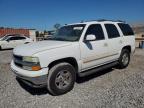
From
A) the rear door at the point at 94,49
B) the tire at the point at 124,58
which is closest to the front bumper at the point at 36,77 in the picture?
the rear door at the point at 94,49

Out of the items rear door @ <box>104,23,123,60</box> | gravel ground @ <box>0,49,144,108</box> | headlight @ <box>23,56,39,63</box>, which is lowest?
gravel ground @ <box>0,49,144,108</box>

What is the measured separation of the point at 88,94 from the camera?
4.47 m

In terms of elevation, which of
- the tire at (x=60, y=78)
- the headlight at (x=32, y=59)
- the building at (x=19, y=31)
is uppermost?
the building at (x=19, y=31)

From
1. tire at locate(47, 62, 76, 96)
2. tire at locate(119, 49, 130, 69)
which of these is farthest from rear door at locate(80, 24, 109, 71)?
tire at locate(119, 49, 130, 69)

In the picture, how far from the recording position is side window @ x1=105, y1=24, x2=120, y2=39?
5.92 meters

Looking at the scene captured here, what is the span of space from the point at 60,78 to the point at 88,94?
2.86 ft

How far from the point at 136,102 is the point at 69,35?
105 inches

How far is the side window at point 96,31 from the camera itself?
17.1 ft

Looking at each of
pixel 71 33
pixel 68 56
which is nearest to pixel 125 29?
pixel 71 33

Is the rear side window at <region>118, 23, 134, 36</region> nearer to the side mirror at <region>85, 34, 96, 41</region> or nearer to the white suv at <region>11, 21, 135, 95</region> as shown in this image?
the white suv at <region>11, 21, 135, 95</region>

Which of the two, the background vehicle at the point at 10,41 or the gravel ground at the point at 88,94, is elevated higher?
the background vehicle at the point at 10,41

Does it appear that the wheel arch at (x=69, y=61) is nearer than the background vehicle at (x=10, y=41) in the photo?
Yes

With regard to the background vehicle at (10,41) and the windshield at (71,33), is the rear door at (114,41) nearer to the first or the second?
the windshield at (71,33)

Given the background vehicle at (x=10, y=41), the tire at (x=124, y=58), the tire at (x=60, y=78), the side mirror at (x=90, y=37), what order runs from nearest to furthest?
the tire at (x=60, y=78) → the side mirror at (x=90, y=37) → the tire at (x=124, y=58) → the background vehicle at (x=10, y=41)
